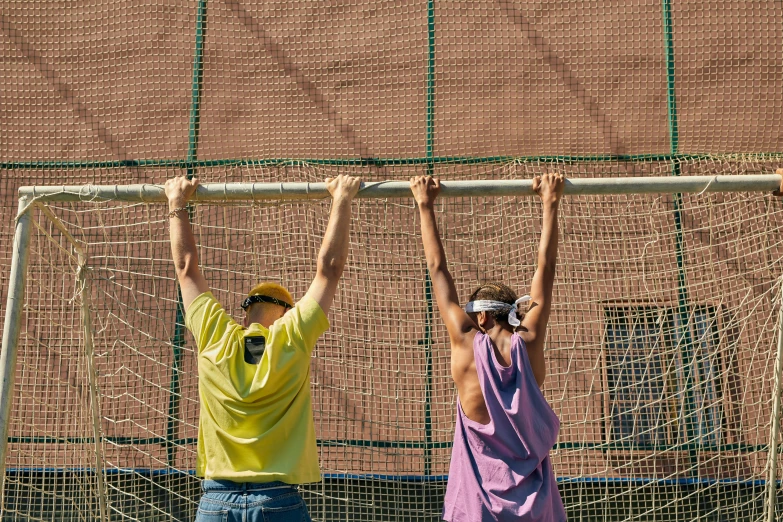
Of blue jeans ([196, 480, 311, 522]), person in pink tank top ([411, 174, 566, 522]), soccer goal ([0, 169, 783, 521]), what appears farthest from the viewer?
soccer goal ([0, 169, 783, 521])

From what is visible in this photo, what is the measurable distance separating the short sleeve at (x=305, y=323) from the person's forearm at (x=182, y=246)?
56 centimetres

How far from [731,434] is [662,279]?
4.12ft

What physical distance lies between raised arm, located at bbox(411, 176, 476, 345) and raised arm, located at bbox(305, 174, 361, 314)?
0.34 m

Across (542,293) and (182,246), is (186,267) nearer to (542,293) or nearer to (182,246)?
(182,246)

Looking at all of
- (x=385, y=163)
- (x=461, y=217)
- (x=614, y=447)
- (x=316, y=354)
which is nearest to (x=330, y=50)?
(x=385, y=163)

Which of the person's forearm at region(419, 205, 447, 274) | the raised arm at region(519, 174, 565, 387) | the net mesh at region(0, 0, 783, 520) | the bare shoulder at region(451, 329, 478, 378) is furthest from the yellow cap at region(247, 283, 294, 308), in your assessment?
the net mesh at region(0, 0, 783, 520)

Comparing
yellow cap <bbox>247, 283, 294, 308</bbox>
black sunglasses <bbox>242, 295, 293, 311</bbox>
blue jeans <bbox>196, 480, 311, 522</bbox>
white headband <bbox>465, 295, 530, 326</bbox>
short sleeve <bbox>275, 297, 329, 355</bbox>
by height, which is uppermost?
yellow cap <bbox>247, 283, 294, 308</bbox>

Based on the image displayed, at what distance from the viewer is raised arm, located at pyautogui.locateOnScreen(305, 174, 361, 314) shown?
107 inches

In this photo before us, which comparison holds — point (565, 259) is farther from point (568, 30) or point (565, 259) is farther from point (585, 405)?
point (568, 30)

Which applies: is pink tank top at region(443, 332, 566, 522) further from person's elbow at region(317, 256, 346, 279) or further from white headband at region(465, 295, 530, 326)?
person's elbow at region(317, 256, 346, 279)

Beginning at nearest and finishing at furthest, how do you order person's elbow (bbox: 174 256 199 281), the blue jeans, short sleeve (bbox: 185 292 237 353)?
the blue jeans → short sleeve (bbox: 185 292 237 353) → person's elbow (bbox: 174 256 199 281)

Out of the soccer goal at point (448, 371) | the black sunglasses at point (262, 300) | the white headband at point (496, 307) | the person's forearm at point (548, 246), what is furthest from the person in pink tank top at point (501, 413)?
the soccer goal at point (448, 371)

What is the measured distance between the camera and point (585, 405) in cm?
529

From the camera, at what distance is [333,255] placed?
2.86 metres
